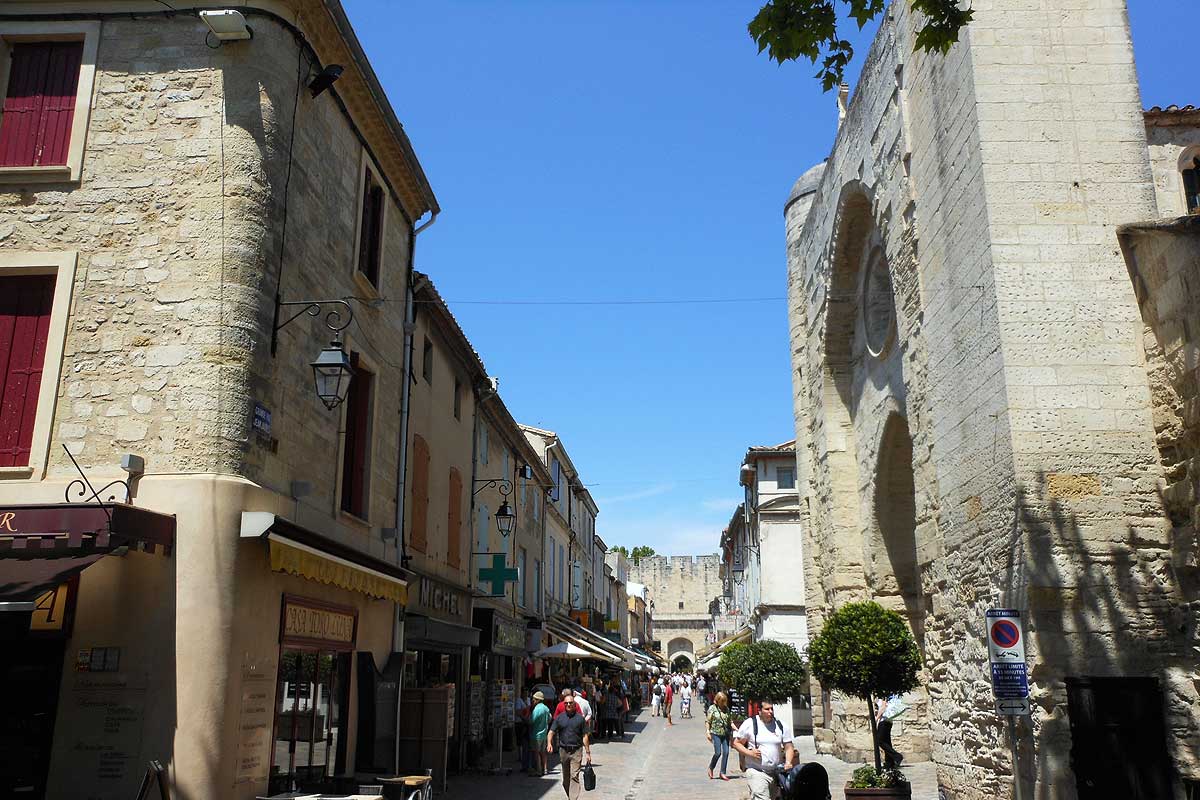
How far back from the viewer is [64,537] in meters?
7.39

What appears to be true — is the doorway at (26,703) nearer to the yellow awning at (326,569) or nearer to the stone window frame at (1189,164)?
the yellow awning at (326,569)

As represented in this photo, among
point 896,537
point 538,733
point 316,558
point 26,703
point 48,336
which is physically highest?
point 48,336

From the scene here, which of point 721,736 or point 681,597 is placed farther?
point 681,597

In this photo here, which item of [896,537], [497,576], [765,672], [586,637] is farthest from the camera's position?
[586,637]

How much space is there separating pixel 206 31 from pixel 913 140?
9.25 metres

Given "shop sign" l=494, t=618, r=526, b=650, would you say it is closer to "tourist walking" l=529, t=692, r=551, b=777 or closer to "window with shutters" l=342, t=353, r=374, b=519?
"tourist walking" l=529, t=692, r=551, b=777

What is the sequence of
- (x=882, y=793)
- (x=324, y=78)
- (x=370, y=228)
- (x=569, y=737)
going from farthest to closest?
(x=370, y=228) → (x=569, y=737) → (x=882, y=793) → (x=324, y=78)

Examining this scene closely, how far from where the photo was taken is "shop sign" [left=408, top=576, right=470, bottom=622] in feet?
46.5

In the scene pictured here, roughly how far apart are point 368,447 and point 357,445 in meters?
0.15

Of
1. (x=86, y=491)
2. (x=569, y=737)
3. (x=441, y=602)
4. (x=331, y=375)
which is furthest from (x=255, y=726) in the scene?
(x=441, y=602)

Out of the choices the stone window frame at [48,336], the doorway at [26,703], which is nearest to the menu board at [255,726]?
the doorway at [26,703]

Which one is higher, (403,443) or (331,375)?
(403,443)

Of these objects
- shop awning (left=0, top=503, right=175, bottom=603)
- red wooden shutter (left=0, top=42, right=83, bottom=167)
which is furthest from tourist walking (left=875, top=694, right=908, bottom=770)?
red wooden shutter (left=0, top=42, right=83, bottom=167)

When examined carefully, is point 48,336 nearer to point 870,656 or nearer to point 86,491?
point 86,491
